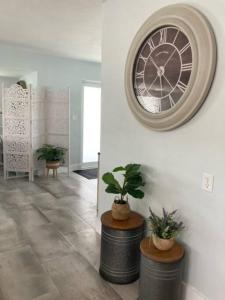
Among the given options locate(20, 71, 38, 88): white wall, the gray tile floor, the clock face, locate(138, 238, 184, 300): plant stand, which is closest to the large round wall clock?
the clock face

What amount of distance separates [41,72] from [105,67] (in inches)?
118

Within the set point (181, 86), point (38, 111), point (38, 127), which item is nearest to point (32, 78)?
point (38, 111)

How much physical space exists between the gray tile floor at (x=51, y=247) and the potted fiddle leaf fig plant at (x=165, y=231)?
59 cm

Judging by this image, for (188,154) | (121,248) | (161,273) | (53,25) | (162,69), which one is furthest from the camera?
(53,25)

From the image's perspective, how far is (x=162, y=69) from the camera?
1.93 m

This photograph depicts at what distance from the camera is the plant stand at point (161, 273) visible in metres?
1.69

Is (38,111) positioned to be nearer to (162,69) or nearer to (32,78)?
(32,78)

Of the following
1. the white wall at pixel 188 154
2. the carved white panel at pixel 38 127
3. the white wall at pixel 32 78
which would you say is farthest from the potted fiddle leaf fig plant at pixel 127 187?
the white wall at pixel 32 78

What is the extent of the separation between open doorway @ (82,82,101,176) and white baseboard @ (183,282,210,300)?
14.7 feet

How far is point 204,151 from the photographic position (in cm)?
172

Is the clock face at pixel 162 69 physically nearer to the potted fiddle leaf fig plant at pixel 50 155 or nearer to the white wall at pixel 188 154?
the white wall at pixel 188 154

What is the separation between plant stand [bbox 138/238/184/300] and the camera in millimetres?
→ 1689

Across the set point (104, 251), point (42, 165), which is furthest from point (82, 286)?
point (42, 165)

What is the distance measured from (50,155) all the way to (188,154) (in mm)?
3691
